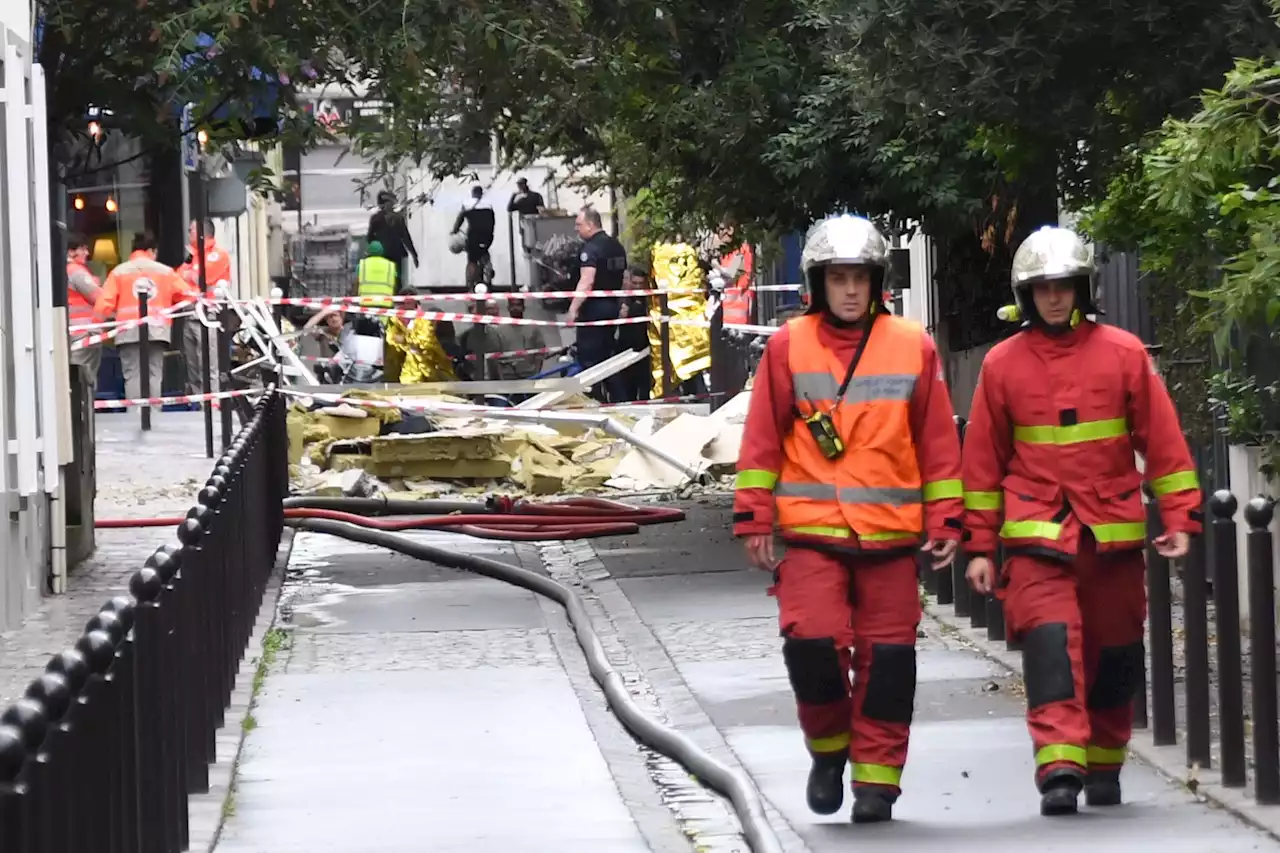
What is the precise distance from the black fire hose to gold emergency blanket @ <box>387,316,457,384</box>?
31.0 ft

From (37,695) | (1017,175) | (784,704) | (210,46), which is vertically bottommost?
(784,704)

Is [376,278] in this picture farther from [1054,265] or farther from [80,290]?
[1054,265]

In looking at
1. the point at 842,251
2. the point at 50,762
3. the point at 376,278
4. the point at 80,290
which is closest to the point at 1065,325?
the point at 842,251

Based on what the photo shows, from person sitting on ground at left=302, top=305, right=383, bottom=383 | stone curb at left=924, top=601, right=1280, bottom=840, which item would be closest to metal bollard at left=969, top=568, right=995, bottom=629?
stone curb at left=924, top=601, right=1280, bottom=840

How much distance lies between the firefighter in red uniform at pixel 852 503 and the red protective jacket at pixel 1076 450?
0.59 feet

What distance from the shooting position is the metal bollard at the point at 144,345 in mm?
23875

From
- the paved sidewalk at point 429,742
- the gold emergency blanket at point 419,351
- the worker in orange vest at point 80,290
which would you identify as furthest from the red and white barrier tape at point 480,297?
the paved sidewalk at point 429,742

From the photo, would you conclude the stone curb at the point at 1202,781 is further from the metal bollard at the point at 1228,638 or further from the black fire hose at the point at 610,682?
the black fire hose at the point at 610,682

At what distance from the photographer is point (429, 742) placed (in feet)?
29.2

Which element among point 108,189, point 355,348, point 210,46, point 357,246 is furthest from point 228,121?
point 357,246

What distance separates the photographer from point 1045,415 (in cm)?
731

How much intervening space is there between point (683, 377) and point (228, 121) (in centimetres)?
1053

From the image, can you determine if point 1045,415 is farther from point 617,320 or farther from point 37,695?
point 617,320

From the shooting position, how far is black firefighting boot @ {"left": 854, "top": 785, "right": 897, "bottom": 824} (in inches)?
283
